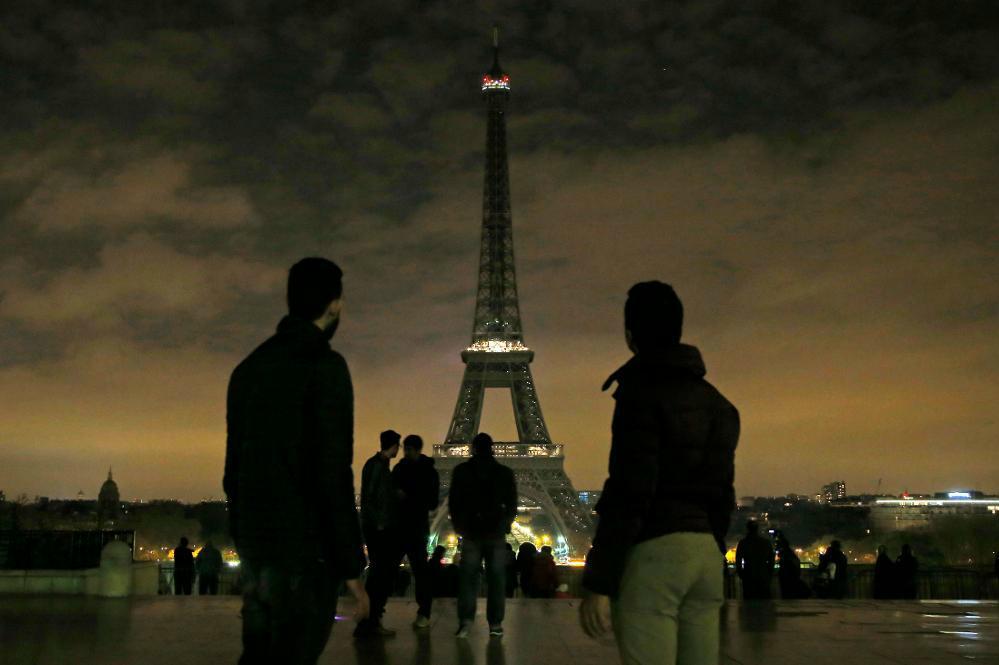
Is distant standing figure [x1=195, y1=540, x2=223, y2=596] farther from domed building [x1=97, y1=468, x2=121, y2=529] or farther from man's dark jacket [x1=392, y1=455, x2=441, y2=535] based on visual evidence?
domed building [x1=97, y1=468, x2=121, y2=529]

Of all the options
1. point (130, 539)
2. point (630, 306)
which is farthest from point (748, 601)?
point (630, 306)

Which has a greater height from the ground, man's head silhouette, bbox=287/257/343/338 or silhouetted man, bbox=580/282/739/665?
man's head silhouette, bbox=287/257/343/338

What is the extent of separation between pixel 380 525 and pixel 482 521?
1.14 metres

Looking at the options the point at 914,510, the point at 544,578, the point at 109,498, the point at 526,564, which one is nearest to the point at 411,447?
the point at 544,578

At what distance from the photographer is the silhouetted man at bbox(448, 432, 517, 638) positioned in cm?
1098

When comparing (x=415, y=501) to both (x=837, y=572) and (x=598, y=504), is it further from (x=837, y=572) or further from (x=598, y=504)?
(x=837, y=572)

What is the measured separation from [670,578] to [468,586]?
7.46 meters

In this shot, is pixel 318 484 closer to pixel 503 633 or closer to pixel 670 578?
pixel 670 578

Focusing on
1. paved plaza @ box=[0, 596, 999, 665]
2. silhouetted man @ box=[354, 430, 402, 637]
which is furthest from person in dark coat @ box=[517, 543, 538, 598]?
silhouetted man @ box=[354, 430, 402, 637]

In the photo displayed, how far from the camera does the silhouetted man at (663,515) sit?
4.04 meters

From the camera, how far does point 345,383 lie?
4.23 meters

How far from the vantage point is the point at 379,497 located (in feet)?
37.2

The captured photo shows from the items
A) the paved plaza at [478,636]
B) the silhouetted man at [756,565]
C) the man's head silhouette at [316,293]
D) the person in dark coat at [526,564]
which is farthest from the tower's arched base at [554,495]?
the man's head silhouette at [316,293]

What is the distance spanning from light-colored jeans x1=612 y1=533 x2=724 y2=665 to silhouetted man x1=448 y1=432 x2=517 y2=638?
679 centimetres
